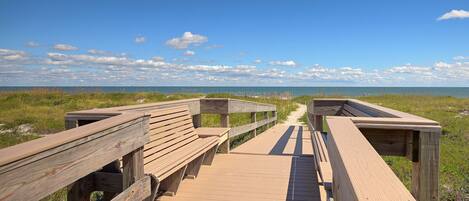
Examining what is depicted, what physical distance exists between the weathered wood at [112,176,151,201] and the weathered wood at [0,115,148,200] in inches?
11.2

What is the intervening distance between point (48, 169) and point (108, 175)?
1.26 m

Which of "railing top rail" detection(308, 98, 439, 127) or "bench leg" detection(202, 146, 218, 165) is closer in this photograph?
"railing top rail" detection(308, 98, 439, 127)

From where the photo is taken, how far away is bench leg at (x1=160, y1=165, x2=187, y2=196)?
369 centimetres

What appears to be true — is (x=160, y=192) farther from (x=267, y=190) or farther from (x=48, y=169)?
(x=48, y=169)

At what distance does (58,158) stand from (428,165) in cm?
231

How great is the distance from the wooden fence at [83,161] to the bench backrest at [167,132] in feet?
1.00

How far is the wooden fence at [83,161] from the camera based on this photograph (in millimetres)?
1470

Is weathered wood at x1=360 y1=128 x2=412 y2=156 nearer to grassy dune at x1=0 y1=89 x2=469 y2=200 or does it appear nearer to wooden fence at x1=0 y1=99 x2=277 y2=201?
wooden fence at x1=0 y1=99 x2=277 y2=201

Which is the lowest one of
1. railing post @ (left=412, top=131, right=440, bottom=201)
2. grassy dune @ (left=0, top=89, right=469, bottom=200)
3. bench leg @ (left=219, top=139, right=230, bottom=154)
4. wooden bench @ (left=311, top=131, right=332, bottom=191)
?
grassy dune @ (left=0, top=89, right=469, bottom=200)

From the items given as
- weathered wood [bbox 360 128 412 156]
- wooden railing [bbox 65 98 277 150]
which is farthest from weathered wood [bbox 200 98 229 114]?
weathered wood [bbox 360 128 412 156]

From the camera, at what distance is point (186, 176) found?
4.33m

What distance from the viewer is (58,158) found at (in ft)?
5.72

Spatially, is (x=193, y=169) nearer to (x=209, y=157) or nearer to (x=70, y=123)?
(x=209, y=157)

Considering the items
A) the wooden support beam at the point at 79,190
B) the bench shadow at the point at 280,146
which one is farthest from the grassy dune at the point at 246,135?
the wooden support beam at the point at 79,190
